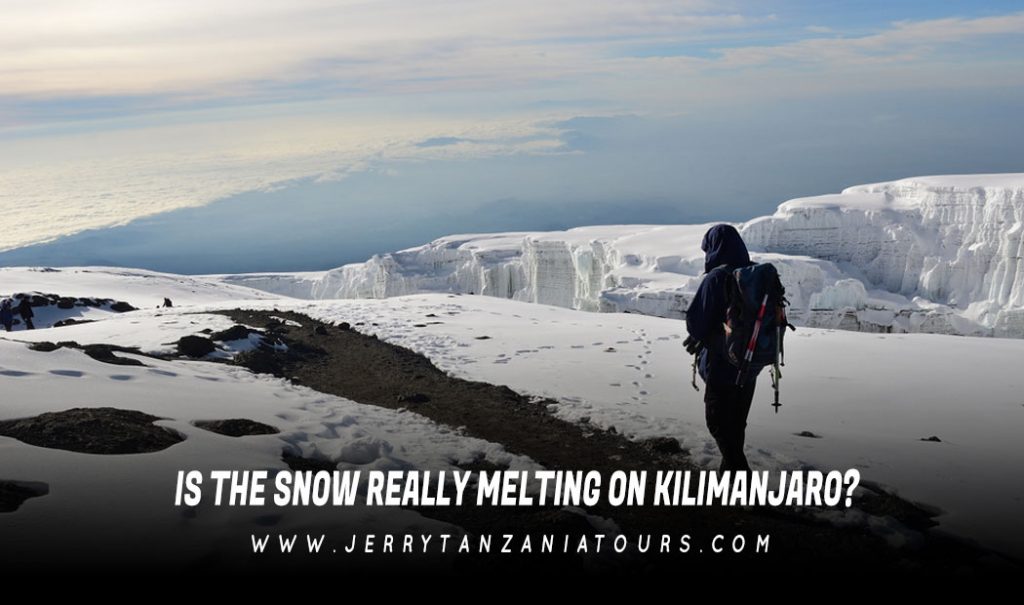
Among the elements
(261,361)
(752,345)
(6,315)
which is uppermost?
(752,345)

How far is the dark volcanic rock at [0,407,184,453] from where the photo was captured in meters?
8.06

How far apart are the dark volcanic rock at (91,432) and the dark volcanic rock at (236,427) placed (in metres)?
0.63

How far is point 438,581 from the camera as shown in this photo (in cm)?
598

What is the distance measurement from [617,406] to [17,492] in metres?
9.17

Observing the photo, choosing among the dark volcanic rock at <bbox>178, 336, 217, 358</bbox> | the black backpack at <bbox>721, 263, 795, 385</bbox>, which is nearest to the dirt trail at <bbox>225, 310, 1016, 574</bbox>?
the dark volcanic rock at <bbox>178, 336, 217, 358</bbox>

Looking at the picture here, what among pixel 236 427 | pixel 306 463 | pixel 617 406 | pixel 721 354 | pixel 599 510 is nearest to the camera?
pixel 599 510

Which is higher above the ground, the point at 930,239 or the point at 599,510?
the point at 930,239

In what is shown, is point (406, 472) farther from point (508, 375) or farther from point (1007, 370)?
A: point (1007, 370)

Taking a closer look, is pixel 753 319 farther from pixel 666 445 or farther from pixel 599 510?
pixel 666 445

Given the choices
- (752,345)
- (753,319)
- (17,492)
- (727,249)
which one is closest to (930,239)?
(727,249)

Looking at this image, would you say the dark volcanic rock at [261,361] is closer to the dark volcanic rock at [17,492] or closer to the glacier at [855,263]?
the dark volcanic rock at [17,492]

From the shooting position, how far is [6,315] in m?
30.9

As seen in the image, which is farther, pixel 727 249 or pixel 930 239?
pixel 930 239

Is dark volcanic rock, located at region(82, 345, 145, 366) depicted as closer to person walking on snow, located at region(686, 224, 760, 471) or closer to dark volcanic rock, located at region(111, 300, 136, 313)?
person walking on snow, located at region(686, 224, 760, 471)
